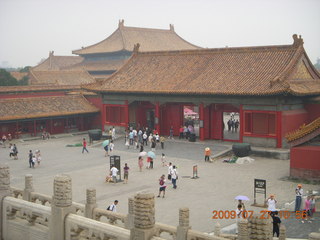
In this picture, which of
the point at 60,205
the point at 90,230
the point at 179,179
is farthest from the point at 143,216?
the point at 179,179

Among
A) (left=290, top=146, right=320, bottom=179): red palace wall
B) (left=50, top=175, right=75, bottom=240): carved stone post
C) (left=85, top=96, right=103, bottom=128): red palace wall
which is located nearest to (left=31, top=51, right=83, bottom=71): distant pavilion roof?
(left=85, top=96, right=103, bottom=128): red palace wall

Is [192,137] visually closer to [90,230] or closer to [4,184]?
[4,184]

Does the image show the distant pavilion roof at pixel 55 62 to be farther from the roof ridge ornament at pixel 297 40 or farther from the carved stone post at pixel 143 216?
the carved stone post at pixel 143 216

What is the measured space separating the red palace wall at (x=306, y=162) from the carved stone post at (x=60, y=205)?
1833 centimetres

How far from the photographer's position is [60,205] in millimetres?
13852

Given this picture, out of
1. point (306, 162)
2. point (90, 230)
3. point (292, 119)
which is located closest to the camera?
point (90, 230)

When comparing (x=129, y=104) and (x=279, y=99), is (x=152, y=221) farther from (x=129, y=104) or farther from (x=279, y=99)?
(x=129, y=104)

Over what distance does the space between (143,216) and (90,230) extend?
2.52 metres

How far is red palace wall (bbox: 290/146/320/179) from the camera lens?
1107 inches

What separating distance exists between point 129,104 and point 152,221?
3748 cm

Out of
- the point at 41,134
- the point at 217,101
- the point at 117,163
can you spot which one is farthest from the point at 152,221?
A: the point at 41,134

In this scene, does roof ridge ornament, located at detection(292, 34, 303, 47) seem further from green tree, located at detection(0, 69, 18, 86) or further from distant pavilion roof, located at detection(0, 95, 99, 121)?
green tree, located at detection(0, 69, 18, 86)

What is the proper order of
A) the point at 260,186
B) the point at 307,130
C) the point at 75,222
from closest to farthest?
Answer: the point at 75,222, the point at 260,186, the point at 307,130

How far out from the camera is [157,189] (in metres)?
27.0
